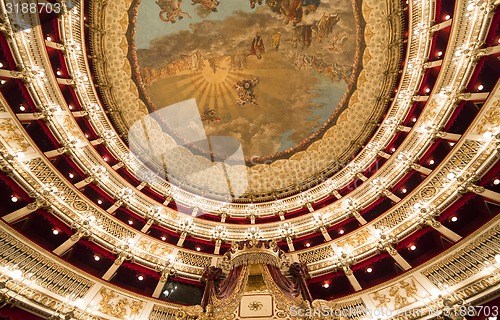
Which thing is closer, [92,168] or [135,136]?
[92,168]

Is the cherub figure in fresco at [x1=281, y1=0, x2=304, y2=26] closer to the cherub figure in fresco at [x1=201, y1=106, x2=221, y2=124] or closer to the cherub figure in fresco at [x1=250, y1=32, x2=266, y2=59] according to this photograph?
the cherub figure in fresco at [x1=250, y1=32, x2=266, y2=59]

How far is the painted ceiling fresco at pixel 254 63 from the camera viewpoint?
70.0ft

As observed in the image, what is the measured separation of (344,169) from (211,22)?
16016 millimetres

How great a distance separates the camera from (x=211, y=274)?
13258 millimetres

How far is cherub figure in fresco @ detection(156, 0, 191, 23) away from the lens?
20.9 metres

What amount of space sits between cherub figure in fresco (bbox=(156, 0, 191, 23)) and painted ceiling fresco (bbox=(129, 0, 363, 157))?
0.07m

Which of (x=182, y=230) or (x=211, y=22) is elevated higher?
(x=211, y=22)

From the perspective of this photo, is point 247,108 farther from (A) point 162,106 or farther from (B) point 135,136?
(B) point 135,136

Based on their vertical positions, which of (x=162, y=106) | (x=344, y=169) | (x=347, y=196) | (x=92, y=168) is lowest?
(x=92, y=168)

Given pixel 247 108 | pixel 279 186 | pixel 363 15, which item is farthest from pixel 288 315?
pixel 363 15

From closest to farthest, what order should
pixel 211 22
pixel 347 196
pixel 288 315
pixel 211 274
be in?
pixel 288 315, pixel 211 274, pixel 347 196, pixel 211 22
